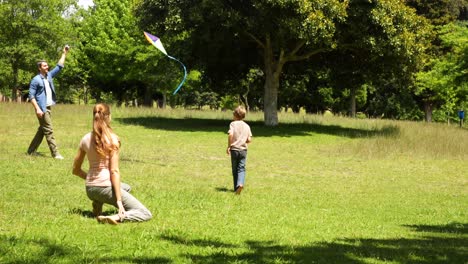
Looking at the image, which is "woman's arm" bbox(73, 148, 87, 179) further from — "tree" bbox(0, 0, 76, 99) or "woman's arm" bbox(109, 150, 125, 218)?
"tree" bbox(0, 0, 76, 99)

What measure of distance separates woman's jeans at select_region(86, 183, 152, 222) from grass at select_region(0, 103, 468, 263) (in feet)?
0.52

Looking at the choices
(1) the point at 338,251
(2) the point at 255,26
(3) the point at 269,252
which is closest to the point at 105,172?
(3) the point at 269,252

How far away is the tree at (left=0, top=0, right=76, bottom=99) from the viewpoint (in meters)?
39.0

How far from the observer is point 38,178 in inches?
368

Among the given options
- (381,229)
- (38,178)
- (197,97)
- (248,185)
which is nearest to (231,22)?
(248,185)

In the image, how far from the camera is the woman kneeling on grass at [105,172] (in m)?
6.47

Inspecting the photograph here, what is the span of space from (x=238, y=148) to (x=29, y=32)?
34.8m

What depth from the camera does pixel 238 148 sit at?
998 centimetres

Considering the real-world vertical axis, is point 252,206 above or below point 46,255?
below

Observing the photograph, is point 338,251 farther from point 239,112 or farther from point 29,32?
point 29,32

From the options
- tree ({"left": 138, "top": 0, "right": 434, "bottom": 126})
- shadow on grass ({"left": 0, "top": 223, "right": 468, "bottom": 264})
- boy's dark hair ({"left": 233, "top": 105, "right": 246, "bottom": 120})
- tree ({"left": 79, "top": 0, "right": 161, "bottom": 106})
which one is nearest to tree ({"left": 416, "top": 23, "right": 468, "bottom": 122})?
tree ({"left": 138, "top": 0, "right": 434, "bottom": 126})

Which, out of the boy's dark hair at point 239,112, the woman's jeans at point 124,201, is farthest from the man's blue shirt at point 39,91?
the woman's jeans at point 124,201

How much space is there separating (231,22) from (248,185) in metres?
14.2

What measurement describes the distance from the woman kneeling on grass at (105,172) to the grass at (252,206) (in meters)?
0.19
